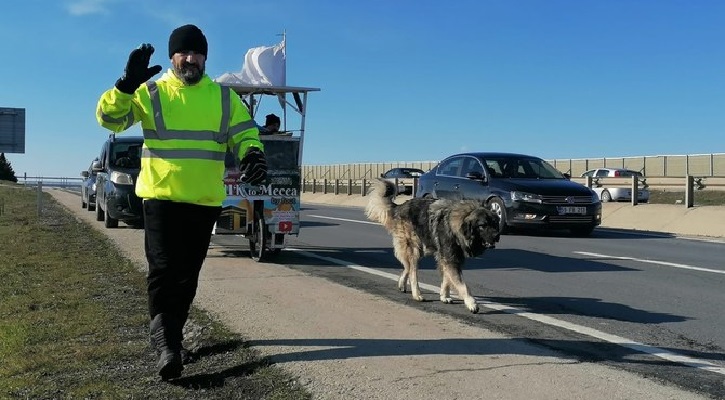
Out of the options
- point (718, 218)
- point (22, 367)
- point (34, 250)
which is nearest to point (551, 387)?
point (22, 367)

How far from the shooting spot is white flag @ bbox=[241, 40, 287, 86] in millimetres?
13766

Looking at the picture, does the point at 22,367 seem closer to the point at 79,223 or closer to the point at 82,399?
the point at 82,399

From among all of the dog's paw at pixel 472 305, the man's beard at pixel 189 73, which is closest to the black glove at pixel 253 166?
the man's beard at pixel 189 73

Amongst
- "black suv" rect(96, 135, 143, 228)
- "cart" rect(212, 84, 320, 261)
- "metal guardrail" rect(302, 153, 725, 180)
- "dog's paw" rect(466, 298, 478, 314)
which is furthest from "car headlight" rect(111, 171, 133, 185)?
"metal guardrail" rect(302, 153, 725, 180)

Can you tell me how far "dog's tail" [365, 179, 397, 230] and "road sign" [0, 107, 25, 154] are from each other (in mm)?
27883

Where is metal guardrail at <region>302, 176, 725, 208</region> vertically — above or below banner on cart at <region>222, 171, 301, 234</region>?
above

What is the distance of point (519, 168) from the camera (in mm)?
16672

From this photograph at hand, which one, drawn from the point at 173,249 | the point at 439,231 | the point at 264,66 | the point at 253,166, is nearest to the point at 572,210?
the point at 264,66

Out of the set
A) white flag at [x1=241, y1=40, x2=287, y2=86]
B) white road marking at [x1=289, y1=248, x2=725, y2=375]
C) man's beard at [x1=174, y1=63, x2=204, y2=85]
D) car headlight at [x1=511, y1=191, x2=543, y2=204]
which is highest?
white flag at [x1=241, y1=40, x2=287, y2=86]

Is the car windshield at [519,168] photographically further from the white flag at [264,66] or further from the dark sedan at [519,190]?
the white flag at [264,66]

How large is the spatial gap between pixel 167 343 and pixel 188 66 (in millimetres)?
1817

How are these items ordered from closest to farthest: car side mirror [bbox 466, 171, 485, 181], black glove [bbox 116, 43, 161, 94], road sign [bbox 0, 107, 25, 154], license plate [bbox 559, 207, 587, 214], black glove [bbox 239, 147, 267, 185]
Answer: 1. black glove [bbox 116, 43, 161, 94]
2. black glove [bbox 239, 147, 267, 185]
3. license plate [bbox 559, 207, 587, 214]
4. car side mirror [bbox 466, 171, 485, 181]
5. road sign [bbox 0, 107, 25, 154]

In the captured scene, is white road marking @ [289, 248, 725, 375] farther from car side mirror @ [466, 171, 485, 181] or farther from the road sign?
the road sign

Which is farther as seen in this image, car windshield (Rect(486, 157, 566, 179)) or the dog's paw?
car windshield (Rect(486, 157, 566, 179))
